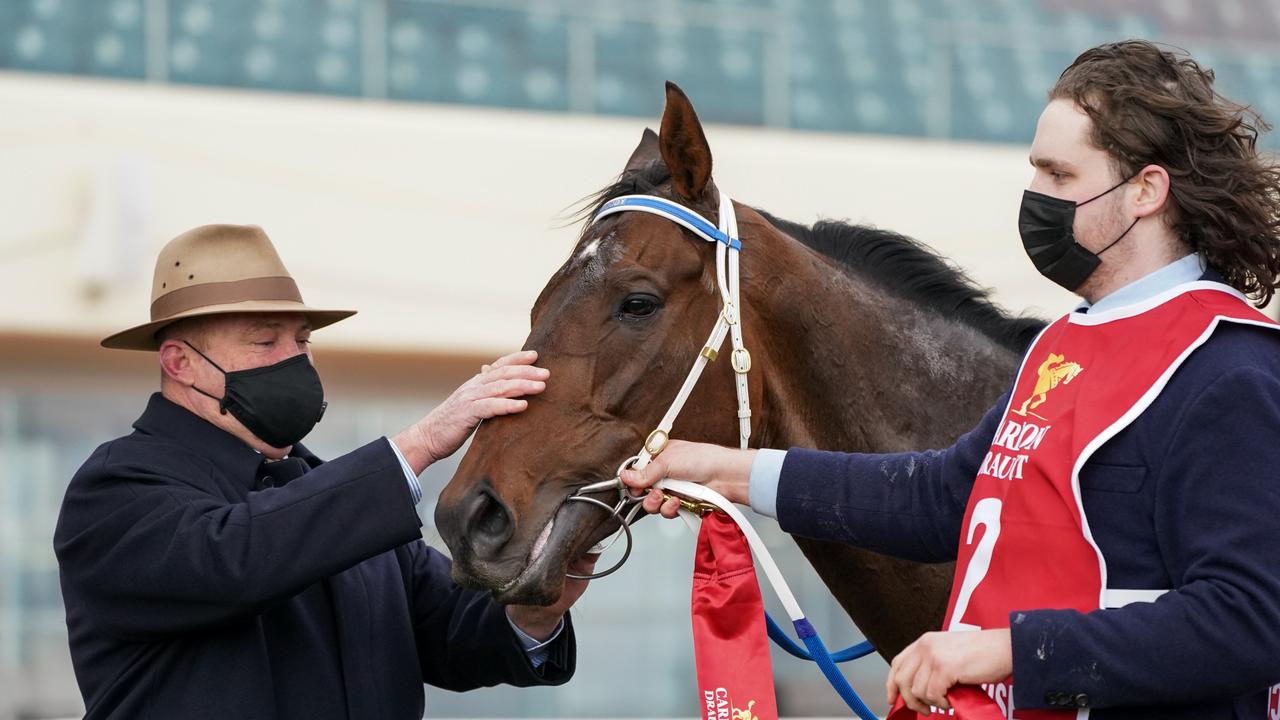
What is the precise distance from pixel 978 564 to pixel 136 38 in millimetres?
6781

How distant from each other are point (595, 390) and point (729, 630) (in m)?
0.43

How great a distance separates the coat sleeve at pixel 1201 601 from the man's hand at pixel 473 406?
0.87 m

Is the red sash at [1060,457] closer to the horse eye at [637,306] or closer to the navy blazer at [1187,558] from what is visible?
the navy blazer at [1187,558]

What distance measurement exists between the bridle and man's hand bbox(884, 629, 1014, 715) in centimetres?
60

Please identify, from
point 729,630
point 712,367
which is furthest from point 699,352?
point 729,630

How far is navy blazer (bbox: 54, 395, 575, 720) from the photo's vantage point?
6.90ft

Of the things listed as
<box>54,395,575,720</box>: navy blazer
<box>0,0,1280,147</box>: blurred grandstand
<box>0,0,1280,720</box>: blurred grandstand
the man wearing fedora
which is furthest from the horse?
<box>0,0,1280,147</box>: blurred grandstand

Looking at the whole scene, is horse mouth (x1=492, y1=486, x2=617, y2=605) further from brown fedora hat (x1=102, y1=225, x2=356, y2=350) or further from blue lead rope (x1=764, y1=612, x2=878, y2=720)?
brown fedora hat (x1=102, y1=225, x2=356, y2=350)

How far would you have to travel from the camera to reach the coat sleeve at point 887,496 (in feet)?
6.31

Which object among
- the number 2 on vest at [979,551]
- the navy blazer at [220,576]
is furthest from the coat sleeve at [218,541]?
the number 2 on vest at [979,551]

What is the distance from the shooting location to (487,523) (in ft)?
6.64

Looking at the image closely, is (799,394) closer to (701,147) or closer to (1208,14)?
(701,147)

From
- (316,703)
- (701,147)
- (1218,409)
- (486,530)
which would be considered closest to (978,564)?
(1218,409)

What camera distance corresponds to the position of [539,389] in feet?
6.81
